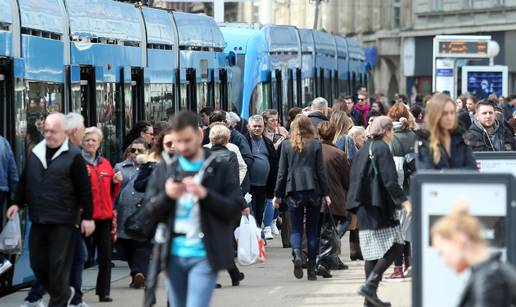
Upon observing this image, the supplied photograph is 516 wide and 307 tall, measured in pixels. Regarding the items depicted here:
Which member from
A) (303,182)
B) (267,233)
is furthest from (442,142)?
(267,233)

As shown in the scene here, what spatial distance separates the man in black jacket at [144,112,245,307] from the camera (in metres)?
9.26

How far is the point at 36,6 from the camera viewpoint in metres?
15.1

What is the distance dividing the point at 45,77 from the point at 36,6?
2.17 feet

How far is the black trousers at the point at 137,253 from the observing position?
600 inches

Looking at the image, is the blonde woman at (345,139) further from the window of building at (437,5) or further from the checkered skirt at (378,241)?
the window of building at (437,5)

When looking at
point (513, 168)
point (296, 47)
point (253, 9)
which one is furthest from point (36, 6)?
point (253, 9)

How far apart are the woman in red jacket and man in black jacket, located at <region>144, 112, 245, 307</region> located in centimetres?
445

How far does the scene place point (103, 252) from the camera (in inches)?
559

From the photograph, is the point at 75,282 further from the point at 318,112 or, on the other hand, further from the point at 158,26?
the point at 158,26

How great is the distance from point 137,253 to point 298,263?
1.82m

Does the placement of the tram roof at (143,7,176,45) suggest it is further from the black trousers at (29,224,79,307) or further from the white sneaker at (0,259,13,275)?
the black trousers at (29,224,79,307)

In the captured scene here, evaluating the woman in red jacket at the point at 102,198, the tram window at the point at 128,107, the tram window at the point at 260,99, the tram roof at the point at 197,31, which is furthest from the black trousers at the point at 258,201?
the tram window at the point at 260,99

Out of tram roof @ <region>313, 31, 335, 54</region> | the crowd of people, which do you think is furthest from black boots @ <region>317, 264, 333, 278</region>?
tram roof @ <region>313, 31, 335, 54</region>

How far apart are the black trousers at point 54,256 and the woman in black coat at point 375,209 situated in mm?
2598
